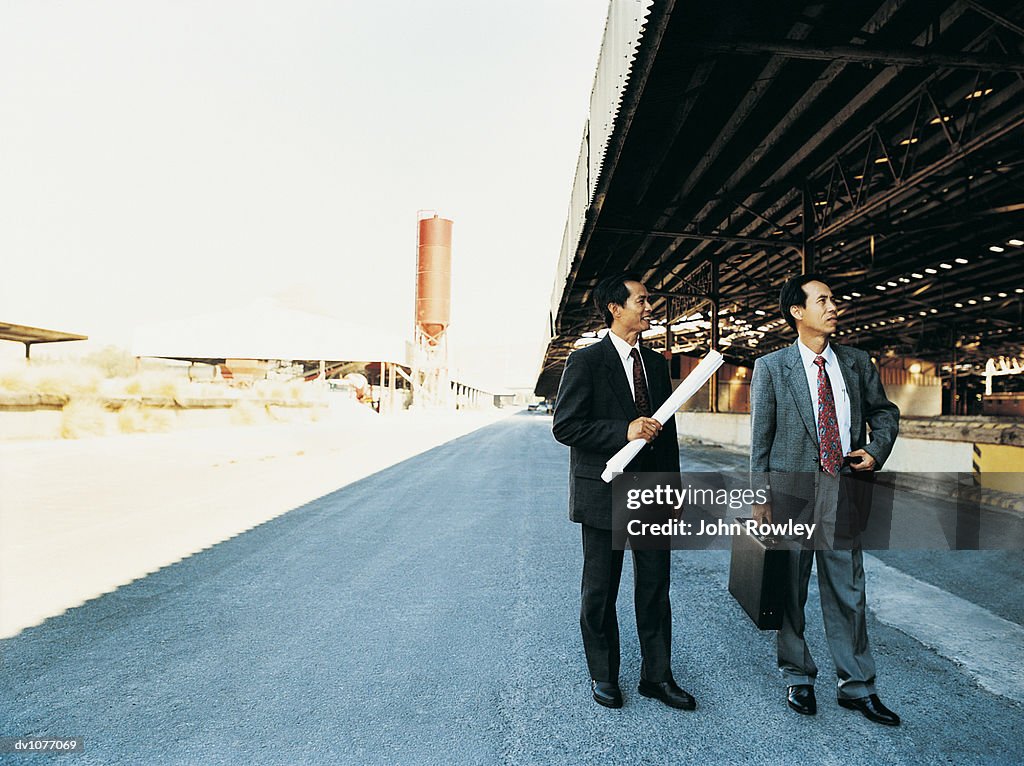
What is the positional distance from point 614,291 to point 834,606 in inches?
74.7

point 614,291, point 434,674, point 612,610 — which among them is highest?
point 614,291

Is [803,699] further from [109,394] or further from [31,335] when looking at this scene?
[31,335]

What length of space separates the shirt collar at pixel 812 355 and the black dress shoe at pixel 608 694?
74.0 inches

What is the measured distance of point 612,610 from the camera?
125 inches

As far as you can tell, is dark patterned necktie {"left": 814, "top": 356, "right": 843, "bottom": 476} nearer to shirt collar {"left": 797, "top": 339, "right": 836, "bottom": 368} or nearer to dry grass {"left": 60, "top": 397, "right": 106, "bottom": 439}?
shirt collar {"left": 797, "top": 339, "right": 836, "bottom": 368}

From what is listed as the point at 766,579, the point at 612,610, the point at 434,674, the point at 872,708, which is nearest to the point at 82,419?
the point at 434,674

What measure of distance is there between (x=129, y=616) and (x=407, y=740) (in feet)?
8.85

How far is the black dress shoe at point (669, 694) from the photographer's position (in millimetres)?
2996

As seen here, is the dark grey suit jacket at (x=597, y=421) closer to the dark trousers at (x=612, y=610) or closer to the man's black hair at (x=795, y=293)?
the dark trousers at (x=612, y=610)

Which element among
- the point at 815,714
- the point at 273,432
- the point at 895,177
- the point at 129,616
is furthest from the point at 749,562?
the point at 273,432

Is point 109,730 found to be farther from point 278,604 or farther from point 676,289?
point 676,289

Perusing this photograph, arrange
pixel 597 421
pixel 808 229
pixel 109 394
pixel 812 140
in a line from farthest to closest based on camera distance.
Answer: pixel 109 394 → pixel 808 229 → pixel 812 140 → pixel 597 421

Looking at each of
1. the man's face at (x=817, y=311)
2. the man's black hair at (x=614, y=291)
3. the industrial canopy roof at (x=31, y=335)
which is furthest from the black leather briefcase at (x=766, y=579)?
the industrial canopy roof at (x=31, y=335)

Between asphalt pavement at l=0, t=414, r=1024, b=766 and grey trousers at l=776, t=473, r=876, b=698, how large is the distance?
0.19m
